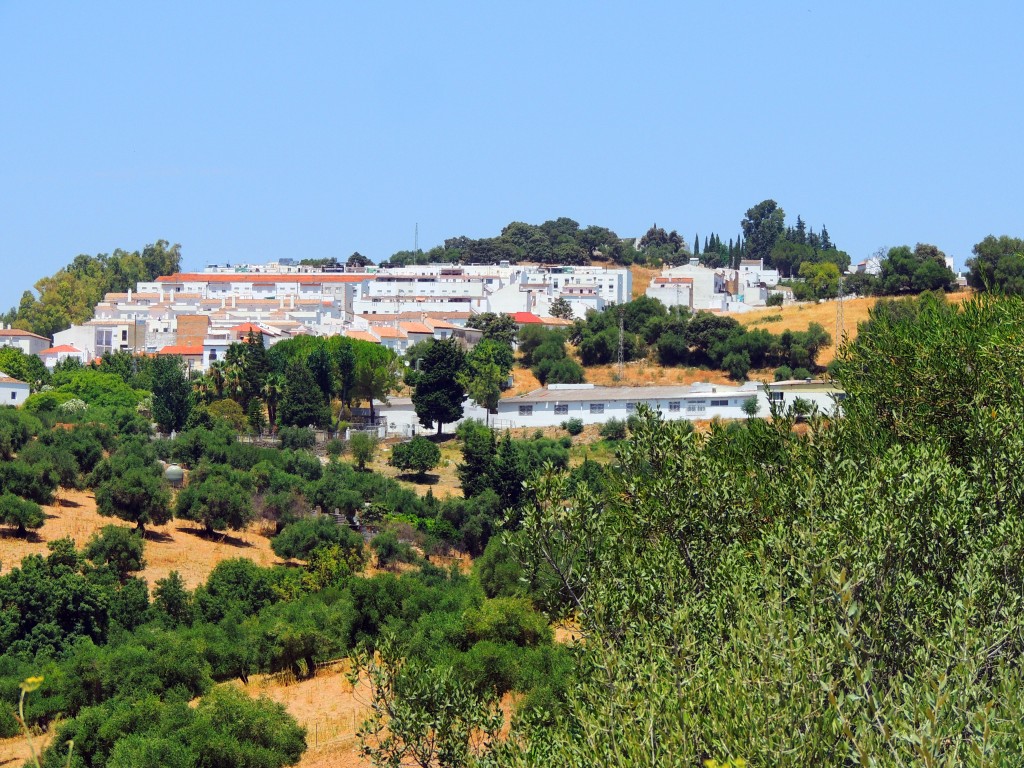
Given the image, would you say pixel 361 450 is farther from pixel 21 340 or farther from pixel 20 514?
pixel 21 340

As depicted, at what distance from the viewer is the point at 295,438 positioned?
65312 mm

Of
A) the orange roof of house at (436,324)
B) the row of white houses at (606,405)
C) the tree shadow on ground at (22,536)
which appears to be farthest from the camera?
the orange roof of house at (436,324)

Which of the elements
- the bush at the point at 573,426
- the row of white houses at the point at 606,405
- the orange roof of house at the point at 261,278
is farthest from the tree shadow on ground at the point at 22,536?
the orange roof of house at the point at 261,278

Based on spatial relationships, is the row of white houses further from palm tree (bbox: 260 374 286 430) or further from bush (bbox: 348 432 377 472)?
bush (bbox: 348 432 377 472)

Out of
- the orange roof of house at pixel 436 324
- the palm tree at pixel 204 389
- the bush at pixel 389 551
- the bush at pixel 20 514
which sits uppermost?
the orange roof of house at pixel 436 324

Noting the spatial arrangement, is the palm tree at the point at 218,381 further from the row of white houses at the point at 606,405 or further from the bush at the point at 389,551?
the bush at the point at 389,551

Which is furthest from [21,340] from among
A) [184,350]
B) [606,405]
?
[606,405]

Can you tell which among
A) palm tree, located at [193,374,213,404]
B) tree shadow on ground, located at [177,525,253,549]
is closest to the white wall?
palm tree, located at [193,374,213,404]

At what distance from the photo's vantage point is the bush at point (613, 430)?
6712cm

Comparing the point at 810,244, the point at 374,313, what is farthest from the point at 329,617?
the point at 810,244

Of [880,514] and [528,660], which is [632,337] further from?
[880,514]

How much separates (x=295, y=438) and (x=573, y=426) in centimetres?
1386

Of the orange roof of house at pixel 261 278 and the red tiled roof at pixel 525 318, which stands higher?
the orange roof of house at pixel 261 278

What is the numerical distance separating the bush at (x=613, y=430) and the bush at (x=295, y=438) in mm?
13973
